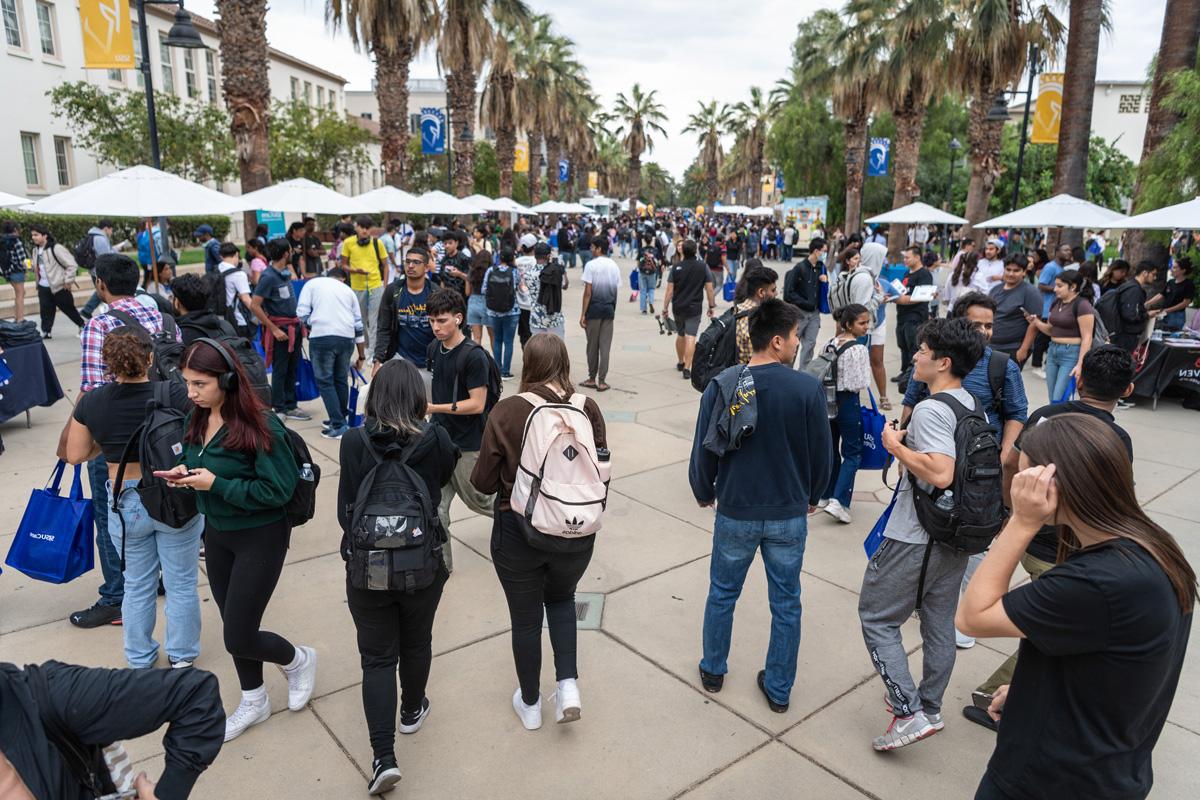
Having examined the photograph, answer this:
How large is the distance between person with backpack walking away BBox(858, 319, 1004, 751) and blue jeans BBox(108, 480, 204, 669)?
320 centimetres

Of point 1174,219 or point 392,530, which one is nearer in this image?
point 392,530

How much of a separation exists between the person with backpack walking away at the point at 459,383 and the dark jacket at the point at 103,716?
2.73 meters

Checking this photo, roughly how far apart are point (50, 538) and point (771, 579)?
3586 millimetres

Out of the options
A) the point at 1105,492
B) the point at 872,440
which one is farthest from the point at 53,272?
the point at 1105,492

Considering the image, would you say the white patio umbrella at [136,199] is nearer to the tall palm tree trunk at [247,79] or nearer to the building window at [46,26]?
the tall palm tree trunk at [247,79]

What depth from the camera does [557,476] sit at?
3127mm

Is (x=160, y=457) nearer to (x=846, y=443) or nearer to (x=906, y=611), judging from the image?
(x=906, y=611)

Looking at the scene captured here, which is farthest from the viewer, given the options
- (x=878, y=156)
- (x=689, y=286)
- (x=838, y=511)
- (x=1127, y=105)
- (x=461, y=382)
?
(x=1127, y=105)

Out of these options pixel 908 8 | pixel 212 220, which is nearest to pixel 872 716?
pixel 908 8

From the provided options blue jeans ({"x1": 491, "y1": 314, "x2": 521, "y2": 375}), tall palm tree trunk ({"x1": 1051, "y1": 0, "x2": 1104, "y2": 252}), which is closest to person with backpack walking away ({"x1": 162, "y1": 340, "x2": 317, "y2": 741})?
blue jeans ({"x1": 491, "y1": 314, "x2": 521, "y2": 375})

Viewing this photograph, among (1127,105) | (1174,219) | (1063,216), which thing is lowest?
(1174,219)

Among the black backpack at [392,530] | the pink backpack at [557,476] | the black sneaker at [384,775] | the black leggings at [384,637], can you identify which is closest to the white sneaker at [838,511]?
the pink backpack at [557,476]

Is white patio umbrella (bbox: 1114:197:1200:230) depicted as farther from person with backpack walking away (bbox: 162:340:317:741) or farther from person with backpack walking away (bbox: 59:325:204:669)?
person with backpack walking away (bbox: 59:325:204:669)

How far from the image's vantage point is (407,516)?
2920 mm
